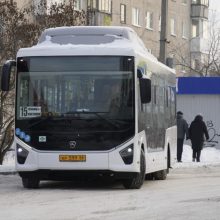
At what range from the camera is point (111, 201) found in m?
14.9

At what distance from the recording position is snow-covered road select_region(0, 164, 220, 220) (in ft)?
42.1

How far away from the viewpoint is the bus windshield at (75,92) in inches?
662

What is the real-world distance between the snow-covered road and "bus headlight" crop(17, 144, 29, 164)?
0.61 meters

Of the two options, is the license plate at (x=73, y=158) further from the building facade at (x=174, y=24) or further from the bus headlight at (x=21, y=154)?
the building facade at (x=174, y=24)

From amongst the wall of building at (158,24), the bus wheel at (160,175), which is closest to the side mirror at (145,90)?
the bus wheel at (160,175)

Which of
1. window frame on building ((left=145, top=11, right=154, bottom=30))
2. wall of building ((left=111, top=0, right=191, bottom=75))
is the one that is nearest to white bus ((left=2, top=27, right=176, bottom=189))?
wall of building ((left=111, top=0, right=191, bottom=75))

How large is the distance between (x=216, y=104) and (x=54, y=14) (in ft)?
36.3

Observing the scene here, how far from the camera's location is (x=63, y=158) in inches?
663

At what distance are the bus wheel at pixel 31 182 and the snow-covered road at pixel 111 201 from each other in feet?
0.48

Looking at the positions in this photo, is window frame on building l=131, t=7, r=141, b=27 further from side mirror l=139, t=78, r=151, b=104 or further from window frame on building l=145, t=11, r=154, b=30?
side mirror l=139, t=78, r=151, b=104

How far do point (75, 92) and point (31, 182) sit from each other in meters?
2.17

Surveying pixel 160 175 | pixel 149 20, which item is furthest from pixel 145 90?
pixel 149 20

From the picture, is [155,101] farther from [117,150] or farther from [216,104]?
[216,104]

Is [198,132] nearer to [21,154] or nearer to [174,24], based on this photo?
[21,154]
